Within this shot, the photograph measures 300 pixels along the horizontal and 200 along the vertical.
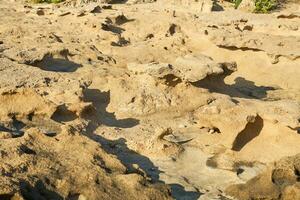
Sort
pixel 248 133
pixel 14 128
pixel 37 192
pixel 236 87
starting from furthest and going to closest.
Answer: pixel 236 87, pixel 248 133, pixel 14 128, pixel 37 192

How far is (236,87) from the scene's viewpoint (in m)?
9.87

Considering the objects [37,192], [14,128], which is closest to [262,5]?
[14,128]

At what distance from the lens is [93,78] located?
27.0 feet

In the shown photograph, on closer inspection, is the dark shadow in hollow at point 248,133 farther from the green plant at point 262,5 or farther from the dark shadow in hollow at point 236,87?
the green plant at point 262,5

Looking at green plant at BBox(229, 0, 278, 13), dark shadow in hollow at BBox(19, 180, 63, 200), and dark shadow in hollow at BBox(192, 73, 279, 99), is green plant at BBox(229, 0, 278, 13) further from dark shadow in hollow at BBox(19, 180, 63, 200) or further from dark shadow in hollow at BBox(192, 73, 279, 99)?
dark shadow in hollow at BBox(19, 180, 63, 200)

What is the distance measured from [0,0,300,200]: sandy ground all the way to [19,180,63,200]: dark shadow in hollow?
1cm

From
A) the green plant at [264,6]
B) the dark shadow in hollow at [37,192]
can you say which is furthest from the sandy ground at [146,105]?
the green plant at [264,6]

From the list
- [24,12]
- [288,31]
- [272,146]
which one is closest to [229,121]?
[272,146]

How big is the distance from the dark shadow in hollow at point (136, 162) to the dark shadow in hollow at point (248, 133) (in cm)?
131

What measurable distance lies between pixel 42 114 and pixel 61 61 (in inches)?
87.0

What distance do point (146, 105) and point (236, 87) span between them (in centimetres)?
271

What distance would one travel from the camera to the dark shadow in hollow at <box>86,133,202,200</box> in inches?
217

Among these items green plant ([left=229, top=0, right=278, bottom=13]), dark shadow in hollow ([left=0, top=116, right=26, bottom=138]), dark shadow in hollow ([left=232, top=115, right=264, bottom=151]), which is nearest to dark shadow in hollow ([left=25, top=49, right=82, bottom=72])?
dark shadow in hollow ([left=0, top=116, right=26, bottom=138])

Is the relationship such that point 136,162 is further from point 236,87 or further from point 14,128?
point 236,87
